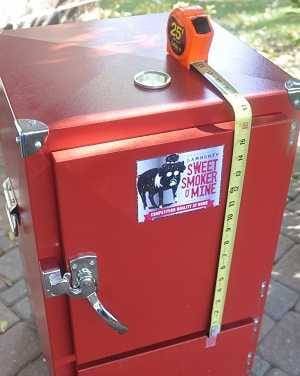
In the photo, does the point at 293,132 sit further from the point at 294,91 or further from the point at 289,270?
the point at 289,270

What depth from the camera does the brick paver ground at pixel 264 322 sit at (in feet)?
7.39

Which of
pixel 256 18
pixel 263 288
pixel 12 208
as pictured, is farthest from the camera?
pixel 256 18

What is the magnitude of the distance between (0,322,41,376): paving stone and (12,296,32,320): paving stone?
40 millimetres

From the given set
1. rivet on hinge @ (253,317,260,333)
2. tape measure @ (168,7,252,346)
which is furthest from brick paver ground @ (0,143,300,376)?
tape measure @ (168,7,252,346)

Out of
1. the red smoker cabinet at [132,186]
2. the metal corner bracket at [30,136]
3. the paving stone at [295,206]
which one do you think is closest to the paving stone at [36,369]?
the red smoker cabinet at [132,186]

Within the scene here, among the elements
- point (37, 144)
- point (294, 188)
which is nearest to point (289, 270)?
point (294, 188)

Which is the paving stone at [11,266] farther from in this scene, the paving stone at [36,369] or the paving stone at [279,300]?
A: the paving stone at [279,300]

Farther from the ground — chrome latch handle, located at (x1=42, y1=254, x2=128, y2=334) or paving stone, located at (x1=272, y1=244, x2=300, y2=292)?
chrome latch handle, located at (x1=42, y1=254, x2=128, y2=334)

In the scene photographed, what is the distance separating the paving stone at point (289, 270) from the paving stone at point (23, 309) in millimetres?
1202

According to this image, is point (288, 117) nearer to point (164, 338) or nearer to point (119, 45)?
point (119, 45)

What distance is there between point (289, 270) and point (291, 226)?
1.18ft

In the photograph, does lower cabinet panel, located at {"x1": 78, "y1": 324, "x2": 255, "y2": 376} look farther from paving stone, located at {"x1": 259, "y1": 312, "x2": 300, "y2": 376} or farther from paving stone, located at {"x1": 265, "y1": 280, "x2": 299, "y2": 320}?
paving stone, located at {"x1": 265, "y1": 280, "x2": 299, "y2": 320}

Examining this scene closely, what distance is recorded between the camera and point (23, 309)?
251cm

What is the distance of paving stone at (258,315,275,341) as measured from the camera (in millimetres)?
2387
